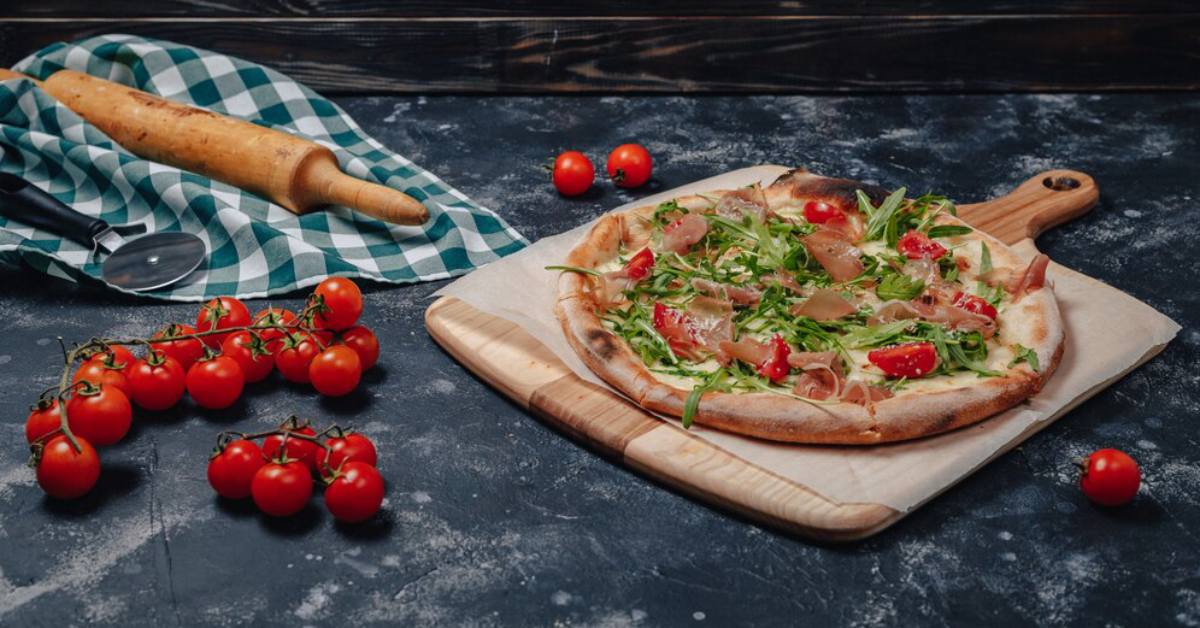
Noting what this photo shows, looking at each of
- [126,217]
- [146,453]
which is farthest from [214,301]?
[126,217]

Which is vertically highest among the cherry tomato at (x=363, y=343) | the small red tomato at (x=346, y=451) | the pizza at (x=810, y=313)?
the pizza at (x=810, y=313)

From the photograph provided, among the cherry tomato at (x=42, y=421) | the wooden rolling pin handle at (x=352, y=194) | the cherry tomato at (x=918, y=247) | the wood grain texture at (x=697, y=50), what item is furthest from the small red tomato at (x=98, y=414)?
the wood grain texture at (x=697, y=50)

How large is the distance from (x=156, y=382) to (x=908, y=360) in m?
1.87

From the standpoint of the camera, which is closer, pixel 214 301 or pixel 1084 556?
pixel 1084 556

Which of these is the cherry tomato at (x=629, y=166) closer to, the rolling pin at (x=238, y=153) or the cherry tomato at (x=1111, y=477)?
the rolling pin at (x=238, y=153)

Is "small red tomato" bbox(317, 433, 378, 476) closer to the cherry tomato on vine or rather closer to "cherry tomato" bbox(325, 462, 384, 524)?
"cherry tomato" bbox(325, 462, 384, 524)

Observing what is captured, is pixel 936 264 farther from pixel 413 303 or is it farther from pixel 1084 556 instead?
pixel 413 303

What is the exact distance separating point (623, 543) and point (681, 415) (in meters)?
0.39

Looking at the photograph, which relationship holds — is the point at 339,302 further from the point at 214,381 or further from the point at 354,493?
the point at 354,493

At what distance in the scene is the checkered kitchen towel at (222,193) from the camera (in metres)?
3.74

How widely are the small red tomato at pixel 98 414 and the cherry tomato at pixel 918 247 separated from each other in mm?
2216

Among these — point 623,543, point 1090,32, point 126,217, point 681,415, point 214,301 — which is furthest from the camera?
point 1090,32

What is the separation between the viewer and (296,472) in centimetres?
264

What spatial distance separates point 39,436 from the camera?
2.78 metres
